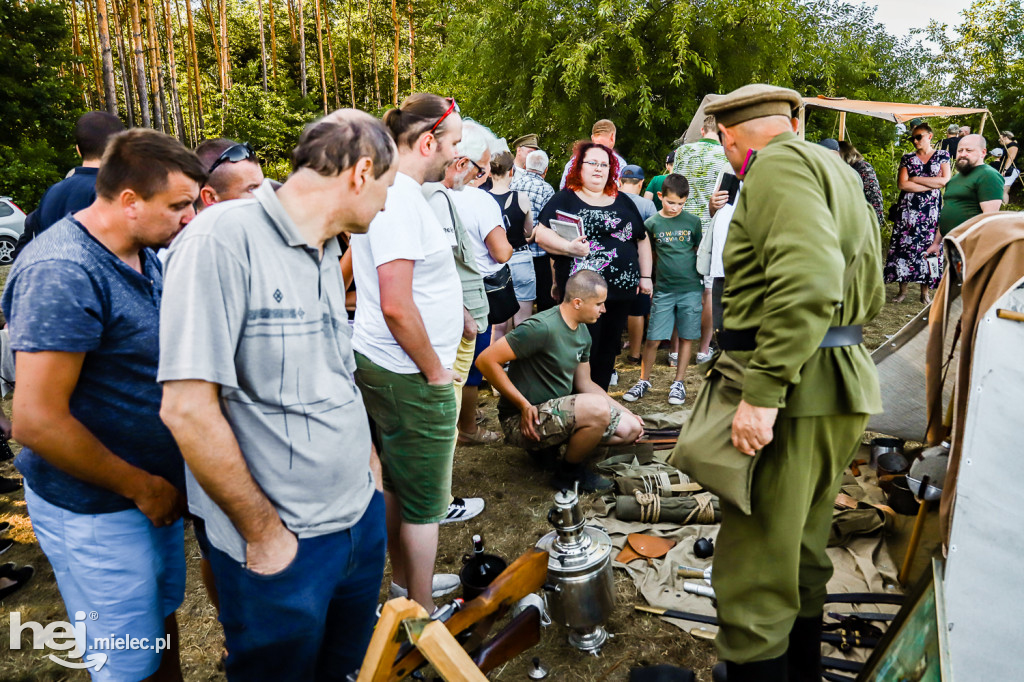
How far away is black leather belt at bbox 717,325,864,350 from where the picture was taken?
193 cm

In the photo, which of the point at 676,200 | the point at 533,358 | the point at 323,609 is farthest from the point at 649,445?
the point at 323,609

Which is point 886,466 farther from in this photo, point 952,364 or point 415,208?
point 415,208

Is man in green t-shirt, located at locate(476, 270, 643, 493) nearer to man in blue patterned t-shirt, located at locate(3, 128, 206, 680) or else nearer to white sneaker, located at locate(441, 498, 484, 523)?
white sneaker, located at locate(441, 498, 484, 523)

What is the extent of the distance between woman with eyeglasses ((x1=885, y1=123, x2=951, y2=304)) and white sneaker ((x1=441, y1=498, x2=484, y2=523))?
7.12 m

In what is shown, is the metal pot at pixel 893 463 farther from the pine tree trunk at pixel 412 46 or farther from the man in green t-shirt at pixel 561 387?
the pine tree trunk at pixel 412 46

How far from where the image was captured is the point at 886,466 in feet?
10.7

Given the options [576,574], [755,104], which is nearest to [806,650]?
[576,574]

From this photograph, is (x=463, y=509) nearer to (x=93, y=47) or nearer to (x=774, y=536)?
(x=774, y=536)

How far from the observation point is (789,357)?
5.76 ft

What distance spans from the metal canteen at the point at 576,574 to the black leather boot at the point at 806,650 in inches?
27.1

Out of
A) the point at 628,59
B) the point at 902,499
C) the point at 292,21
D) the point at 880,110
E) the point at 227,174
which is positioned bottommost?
the point at 902,499

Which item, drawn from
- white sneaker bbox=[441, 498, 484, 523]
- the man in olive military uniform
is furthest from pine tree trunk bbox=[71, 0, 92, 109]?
the man in olive military uniform

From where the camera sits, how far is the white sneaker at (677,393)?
17.4 feet

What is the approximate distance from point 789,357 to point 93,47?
94.0 ft
